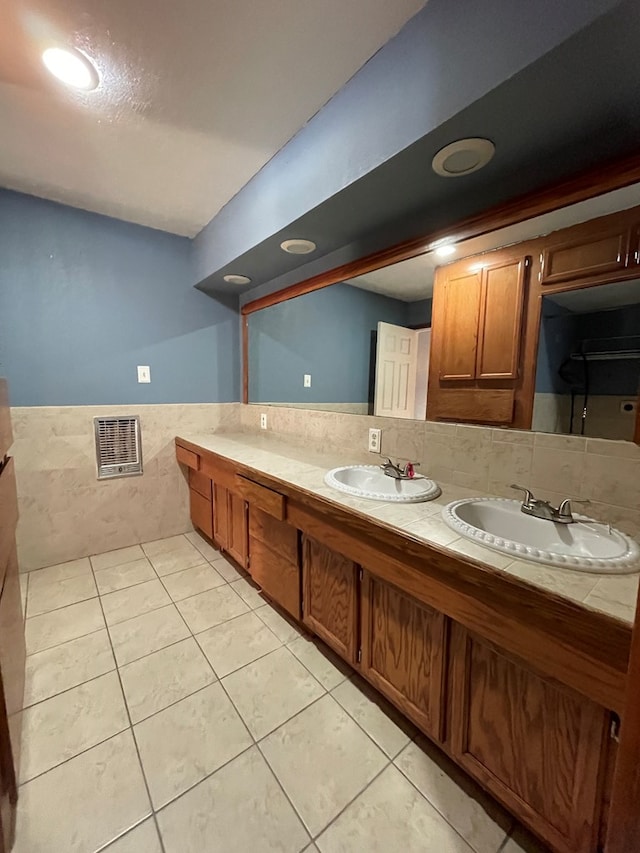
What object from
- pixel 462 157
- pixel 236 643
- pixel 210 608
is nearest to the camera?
pixel 462 157

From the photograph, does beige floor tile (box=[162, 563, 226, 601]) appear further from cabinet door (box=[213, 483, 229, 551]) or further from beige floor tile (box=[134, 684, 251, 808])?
beige floor tile (box=[134, 684, 251, 808])

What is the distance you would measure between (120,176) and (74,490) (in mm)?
1921

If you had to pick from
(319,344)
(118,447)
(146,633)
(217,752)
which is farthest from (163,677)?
(319,344)

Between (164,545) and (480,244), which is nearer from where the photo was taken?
(480,244)

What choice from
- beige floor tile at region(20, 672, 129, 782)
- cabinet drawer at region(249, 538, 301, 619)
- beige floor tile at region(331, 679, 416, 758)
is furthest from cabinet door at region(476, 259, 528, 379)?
beige floor tile at region(20, 672, 129, 782)

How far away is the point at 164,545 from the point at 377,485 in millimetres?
1843

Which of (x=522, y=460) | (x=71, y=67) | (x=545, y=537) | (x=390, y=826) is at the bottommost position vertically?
(x=390, y=826)

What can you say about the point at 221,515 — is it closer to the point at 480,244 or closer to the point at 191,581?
the point at 191,581

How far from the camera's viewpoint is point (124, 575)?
2182 mm

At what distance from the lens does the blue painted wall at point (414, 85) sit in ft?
2.44

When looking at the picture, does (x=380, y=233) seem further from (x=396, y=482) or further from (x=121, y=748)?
(x=121, y=748)

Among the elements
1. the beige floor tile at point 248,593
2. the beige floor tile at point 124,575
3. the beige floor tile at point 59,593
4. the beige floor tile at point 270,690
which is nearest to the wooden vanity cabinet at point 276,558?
the beige floor tile at point 248,593

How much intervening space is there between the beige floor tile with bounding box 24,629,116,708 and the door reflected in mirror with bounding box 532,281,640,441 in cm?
209

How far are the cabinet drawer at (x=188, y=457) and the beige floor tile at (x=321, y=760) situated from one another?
158cm
